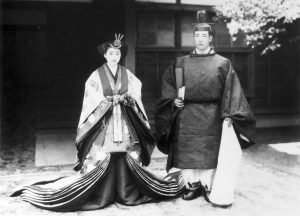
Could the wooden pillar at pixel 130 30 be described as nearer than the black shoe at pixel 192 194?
No

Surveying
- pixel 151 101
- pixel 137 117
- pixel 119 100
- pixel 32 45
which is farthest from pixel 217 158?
pixel 32 45

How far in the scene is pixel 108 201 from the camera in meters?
4.35

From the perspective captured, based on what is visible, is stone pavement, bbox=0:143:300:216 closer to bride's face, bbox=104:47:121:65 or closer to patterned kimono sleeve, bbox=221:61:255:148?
patterned kimono sleeve, bbox=221:61:255:148

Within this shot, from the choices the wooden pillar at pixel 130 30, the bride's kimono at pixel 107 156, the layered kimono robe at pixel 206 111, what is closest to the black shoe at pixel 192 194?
the bride's kimono at pixel 107 156

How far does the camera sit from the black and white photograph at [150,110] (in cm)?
434

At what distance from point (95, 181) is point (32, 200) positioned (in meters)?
0.77

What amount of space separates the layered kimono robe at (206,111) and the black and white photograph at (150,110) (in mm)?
12

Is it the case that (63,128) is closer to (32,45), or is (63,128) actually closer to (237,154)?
(32,45)

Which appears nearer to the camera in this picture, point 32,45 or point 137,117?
point 137,117

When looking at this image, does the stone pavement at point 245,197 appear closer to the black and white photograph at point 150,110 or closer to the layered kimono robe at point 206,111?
the black and white photograph at point 150,110

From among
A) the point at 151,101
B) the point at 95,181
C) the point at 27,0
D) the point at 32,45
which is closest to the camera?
the point at 95,181

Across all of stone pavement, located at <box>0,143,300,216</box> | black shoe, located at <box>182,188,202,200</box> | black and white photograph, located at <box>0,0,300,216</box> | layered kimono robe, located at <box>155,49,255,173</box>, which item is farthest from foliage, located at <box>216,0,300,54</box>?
black shoe, located at <box>182,188,202,200</box>

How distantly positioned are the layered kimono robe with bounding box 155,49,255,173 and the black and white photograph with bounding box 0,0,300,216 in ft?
0.04

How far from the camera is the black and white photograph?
171 inches
